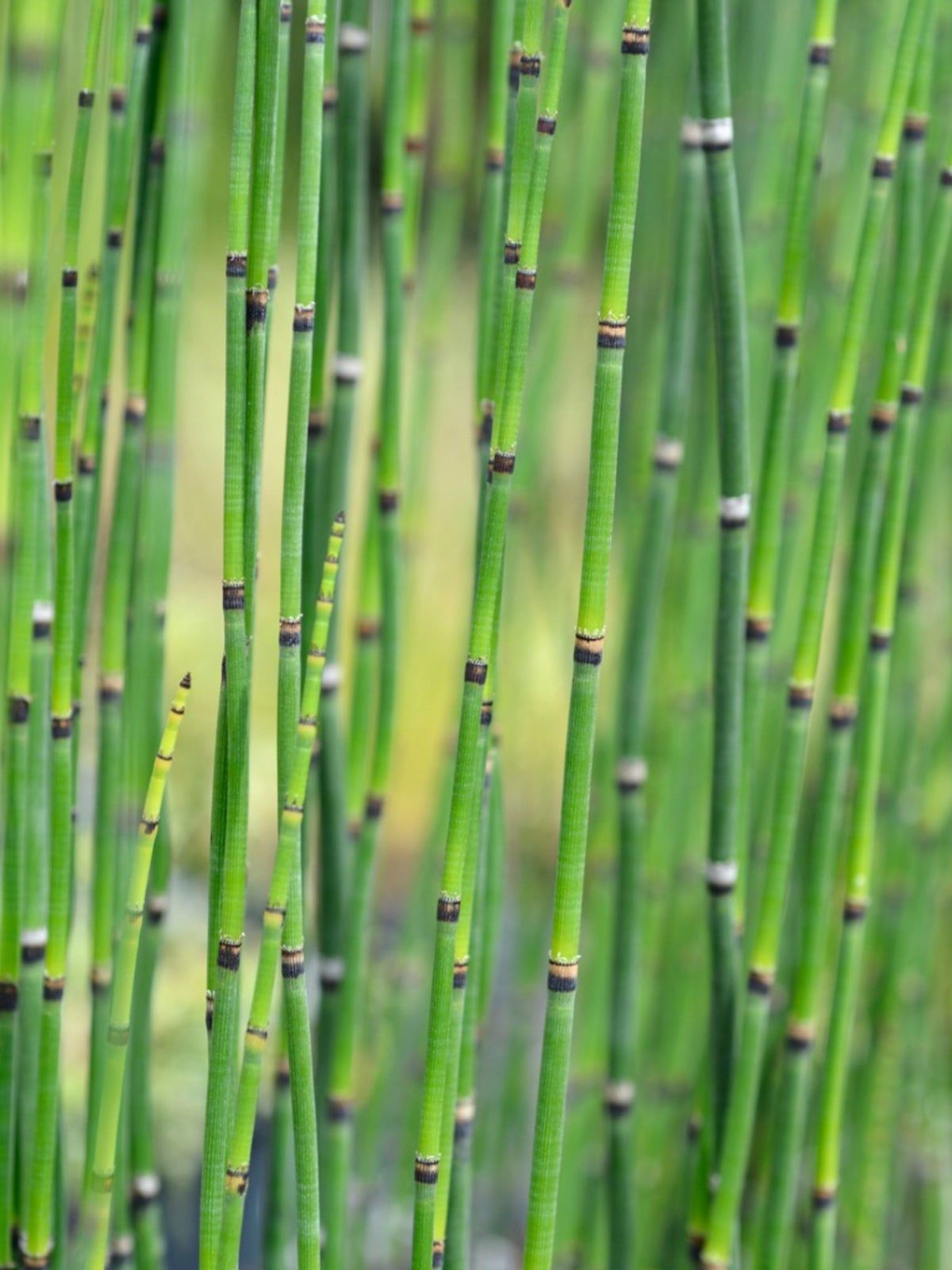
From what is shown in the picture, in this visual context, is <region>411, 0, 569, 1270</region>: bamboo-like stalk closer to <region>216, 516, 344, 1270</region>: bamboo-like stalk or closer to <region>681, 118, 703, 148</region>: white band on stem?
<region>216, 516, 344, 1270</region>: bamboo-like stalk

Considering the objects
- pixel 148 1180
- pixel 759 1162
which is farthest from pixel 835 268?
pixel 148 1180

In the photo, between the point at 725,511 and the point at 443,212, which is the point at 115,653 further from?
the point at 443,212

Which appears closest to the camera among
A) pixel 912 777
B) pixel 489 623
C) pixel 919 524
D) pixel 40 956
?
pixel 489 623

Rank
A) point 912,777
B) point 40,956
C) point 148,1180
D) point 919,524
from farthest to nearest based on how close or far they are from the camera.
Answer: point 912,777 < point 919,524 < point 148,1180 < point 40,956

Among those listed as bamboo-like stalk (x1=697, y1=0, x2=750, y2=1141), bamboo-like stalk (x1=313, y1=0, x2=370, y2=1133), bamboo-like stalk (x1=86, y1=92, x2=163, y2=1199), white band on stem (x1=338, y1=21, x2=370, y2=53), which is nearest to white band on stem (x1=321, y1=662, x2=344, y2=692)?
bamboo-like stalk (x1=313, y1=0, x2=370, y2=1133)

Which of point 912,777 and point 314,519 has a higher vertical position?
point 314,519

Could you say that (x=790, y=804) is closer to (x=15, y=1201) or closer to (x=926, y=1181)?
(x=15, y=1201)
